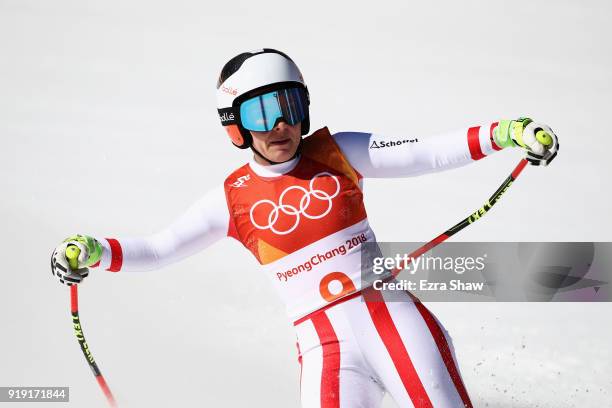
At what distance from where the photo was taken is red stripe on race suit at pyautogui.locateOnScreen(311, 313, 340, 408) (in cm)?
378

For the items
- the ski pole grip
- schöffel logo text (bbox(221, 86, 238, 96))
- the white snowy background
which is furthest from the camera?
the white snowy background

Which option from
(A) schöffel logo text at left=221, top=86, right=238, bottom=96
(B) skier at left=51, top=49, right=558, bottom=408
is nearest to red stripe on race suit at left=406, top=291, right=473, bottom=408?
(B) skier at left=51, top=49, right=558, bottom=408

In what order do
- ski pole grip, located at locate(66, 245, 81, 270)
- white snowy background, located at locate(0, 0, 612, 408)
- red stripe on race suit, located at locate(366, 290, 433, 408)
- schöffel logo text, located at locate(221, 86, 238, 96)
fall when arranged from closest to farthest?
red stripe on race suit, located at locate(366, 290, 433, 408)
ski pole grip, located at locate(66, 245, 81, 270)
schöffel logo text, located at locate(221, 86, 238, 96)
white snowy background, located at locate(0, 0, 612, 408)

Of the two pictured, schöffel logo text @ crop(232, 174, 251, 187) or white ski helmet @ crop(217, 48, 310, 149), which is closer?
white ski helmet @ crop(217, 48, 310, 149)

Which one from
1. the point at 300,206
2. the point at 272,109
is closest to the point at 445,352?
the point at 300,206

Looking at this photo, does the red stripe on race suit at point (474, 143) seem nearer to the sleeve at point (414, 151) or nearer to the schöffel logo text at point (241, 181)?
the sleeve at point (414, 151)

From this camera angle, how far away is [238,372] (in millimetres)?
6426

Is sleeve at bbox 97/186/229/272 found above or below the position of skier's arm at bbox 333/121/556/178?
below

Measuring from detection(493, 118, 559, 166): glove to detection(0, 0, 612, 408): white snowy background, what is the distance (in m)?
2.45

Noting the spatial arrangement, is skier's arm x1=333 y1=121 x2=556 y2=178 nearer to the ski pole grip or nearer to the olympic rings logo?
the olympic rings logo

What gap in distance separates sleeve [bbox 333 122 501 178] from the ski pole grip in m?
1.24

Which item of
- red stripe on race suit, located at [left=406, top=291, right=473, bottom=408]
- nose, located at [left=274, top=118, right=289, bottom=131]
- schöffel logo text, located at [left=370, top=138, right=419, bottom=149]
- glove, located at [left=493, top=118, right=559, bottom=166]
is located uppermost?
nose, located at [left=274, top=118, right=289, bottom=131]

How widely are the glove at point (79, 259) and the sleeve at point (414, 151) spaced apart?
3.86ft

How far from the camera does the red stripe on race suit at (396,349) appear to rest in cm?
375
